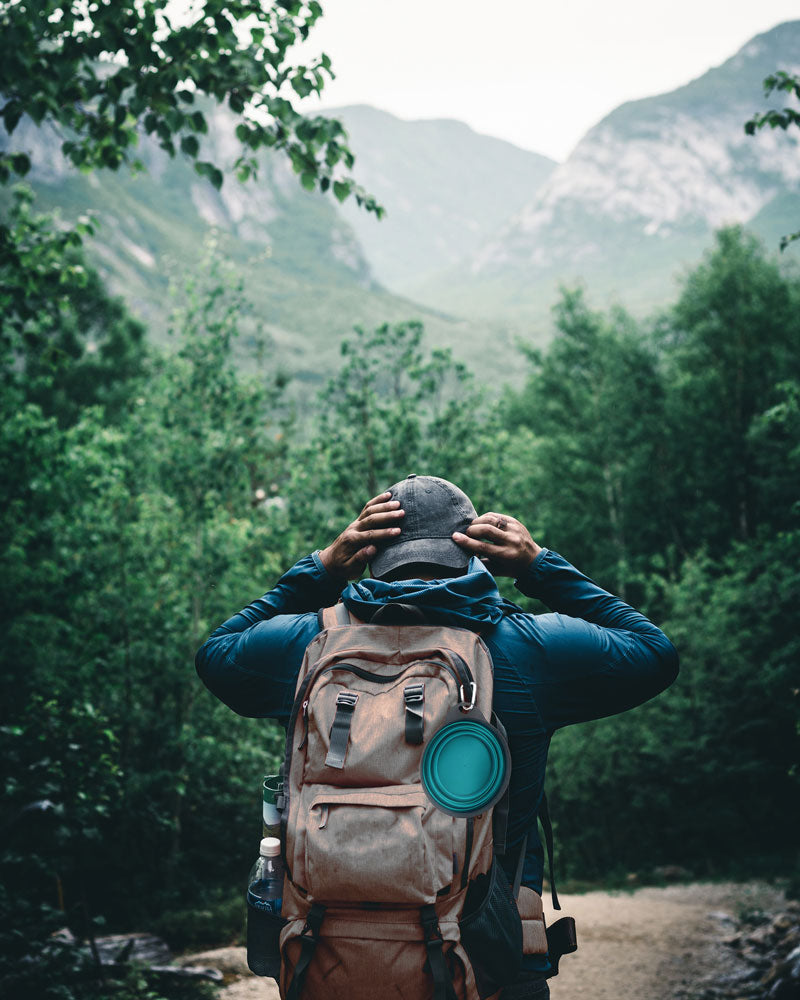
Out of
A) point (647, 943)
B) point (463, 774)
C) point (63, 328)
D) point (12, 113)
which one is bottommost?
point (647, 943)

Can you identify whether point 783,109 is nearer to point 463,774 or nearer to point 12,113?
point 12,113

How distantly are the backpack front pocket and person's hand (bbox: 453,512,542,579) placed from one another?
59 cm

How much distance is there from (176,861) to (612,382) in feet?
64.1

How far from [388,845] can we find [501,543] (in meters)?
0.76

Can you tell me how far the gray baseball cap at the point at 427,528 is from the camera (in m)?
2.07

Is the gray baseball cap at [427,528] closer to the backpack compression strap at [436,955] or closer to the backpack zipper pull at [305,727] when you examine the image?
the backpack zipper pull at [305,727]

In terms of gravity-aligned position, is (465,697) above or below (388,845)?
above

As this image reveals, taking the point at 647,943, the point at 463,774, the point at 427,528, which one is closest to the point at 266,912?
the point at 463,774

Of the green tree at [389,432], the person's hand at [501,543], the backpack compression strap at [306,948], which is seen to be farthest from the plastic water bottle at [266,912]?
the green tree at [389,432]

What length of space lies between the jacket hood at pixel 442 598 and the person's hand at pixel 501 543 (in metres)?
0.07

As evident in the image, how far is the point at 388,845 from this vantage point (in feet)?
5.65

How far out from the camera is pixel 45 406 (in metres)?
Result: 21.0

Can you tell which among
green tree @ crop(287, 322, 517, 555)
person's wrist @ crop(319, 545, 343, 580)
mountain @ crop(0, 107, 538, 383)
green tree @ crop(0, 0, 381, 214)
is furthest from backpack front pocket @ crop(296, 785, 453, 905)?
mountain @ crop(0, 107, 538, 383)

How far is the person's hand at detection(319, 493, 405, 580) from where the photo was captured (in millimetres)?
2117
